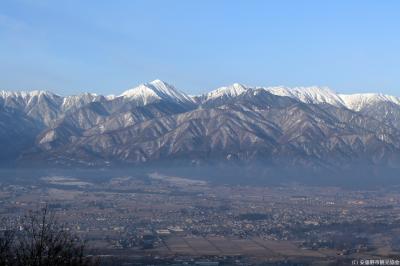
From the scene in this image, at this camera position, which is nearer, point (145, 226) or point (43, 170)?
point (145, 226)

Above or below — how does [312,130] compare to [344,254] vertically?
above

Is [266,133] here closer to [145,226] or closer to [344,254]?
[145,226]

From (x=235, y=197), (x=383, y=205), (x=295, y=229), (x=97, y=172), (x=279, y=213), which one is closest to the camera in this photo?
(x=295, y=229)

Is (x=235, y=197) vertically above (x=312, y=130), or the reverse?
(x=312, y=130)

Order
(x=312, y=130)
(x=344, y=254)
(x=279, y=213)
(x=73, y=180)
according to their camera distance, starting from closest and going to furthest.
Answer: (x=344, y=254)
(x=279, y=213)
(x=73, y=180)
(x=312, y=130)

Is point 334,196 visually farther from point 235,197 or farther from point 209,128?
point 209,128

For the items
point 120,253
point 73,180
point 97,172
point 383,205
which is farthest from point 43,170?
point 120,253

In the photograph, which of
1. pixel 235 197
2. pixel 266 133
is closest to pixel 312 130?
pixel 266 133

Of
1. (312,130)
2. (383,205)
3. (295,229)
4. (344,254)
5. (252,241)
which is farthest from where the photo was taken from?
(312,130)

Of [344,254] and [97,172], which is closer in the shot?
[344,254]
